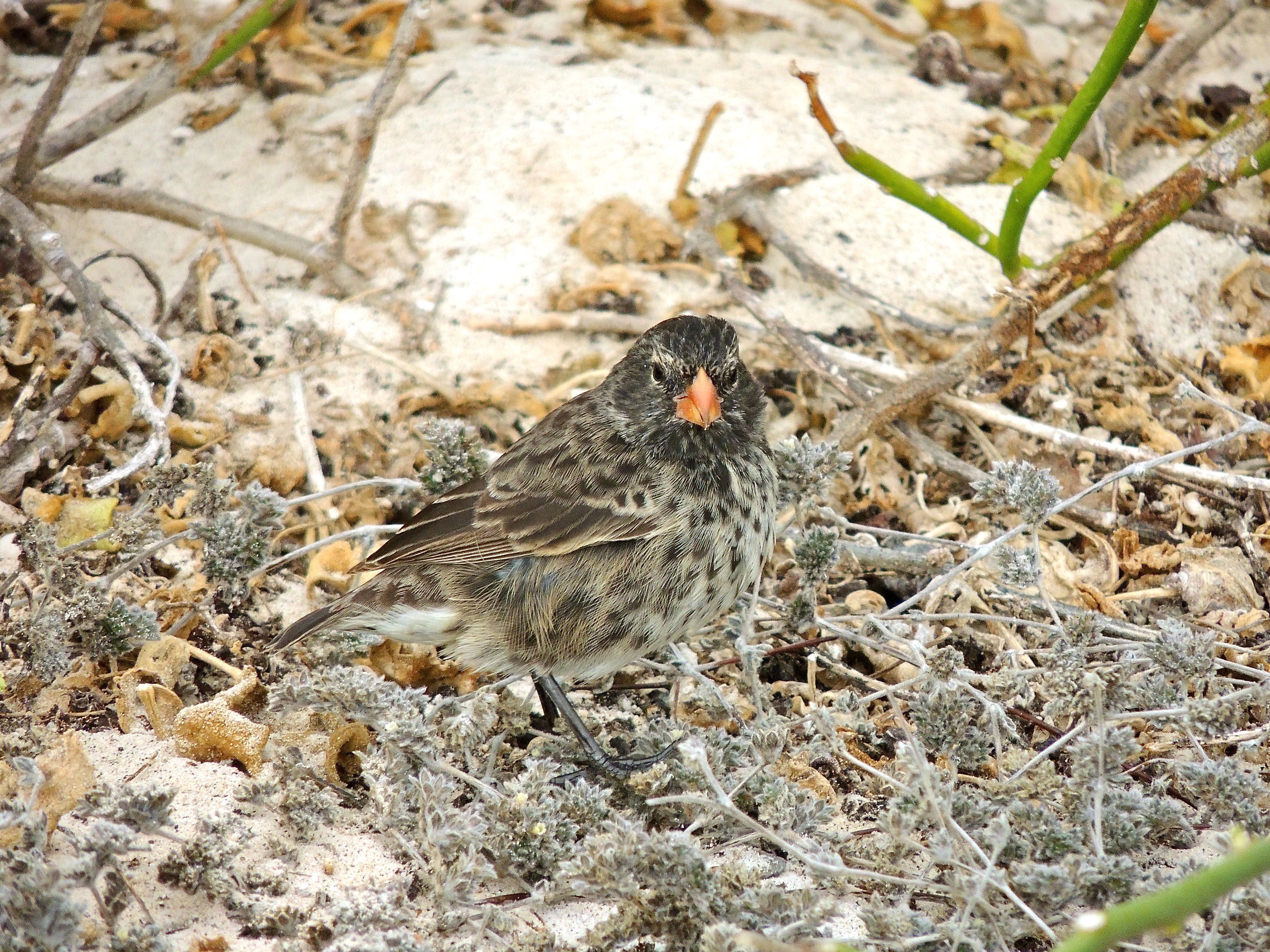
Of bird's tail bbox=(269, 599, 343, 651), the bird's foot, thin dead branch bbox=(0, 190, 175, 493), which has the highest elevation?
thin dead branch bbox=(0, 190, 175, 493)

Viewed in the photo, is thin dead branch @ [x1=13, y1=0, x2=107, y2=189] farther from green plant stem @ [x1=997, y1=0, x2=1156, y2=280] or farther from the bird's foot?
green plant stem @ [x1=997, y1=0, x2=1156, y2=280]

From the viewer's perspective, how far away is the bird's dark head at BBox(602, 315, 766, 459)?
3.84 meters

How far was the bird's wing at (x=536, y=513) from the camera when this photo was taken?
144 inches

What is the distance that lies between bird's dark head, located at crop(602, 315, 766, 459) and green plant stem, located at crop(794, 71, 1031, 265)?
77cm

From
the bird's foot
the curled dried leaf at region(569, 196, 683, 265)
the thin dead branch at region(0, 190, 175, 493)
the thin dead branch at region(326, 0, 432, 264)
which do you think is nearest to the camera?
the bird's foot

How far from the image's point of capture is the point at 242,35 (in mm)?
4879

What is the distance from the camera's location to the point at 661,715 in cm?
387

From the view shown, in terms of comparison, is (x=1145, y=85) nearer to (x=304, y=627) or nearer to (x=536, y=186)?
(x=536, y=186)

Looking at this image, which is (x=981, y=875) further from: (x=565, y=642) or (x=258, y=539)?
(x=258, y=539)

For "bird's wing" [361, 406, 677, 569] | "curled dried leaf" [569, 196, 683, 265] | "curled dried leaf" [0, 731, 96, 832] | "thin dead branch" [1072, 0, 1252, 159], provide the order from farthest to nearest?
"thin dead branch" [1072, 0, 1252, 159] → "curled dried leaf" [569, 196, 683, 265] → "bird's wing" [361, 406, 677, 569] → "curled dried leaf" [0, 731, 96, 832]

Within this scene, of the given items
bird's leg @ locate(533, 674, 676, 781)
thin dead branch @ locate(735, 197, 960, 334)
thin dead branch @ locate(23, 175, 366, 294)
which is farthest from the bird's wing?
thin dead branch @ locate(735, 197, 960, 334)

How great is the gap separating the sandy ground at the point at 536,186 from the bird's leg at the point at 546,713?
146cm

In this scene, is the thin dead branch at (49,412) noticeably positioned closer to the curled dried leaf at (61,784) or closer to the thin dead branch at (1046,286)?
the curled dried leaf at (61,784)

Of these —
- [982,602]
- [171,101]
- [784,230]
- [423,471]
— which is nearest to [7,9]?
[171,101]
